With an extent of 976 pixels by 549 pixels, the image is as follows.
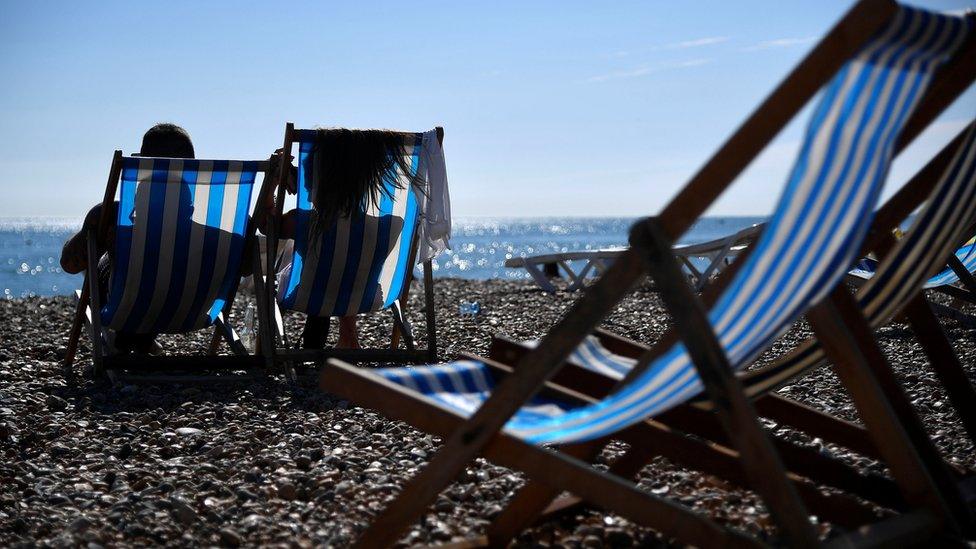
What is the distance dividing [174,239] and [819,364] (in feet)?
10.8

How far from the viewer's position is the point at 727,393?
1636 millimetres

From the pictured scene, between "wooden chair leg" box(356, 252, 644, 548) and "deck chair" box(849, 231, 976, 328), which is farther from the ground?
"deck chair" box(849, 231, 976, 328)

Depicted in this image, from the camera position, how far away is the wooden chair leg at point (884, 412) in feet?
6.36

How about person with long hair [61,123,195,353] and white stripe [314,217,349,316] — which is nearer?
person with long hair [61,123,195,353]

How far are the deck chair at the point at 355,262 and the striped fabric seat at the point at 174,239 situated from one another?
233 mm

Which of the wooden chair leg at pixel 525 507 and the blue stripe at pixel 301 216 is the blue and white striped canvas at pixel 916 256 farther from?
the blue stripe at pixel 301 216

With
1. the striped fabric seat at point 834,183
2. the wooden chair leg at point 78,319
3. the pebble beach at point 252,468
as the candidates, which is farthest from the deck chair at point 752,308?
the wooden chair leg at point 78,319

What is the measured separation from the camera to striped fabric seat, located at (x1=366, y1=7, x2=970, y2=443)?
5.12 ft

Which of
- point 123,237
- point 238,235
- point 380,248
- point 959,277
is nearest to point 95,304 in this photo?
point 123,237

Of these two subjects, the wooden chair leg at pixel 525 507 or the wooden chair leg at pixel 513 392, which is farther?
the wooden chair leg at pixel 525 507

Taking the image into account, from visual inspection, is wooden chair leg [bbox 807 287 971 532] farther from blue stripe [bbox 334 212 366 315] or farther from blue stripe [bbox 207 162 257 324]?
blue stripe [bbox 207 162 257 324]

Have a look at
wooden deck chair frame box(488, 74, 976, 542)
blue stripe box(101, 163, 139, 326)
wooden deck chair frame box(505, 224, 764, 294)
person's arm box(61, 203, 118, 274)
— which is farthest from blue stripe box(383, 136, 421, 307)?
wooden deck chair frame box(505, 224, 764, 294)

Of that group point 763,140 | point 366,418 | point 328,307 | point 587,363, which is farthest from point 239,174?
point 763,140

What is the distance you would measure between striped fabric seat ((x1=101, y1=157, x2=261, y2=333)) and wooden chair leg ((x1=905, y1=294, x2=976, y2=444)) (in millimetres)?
3112
